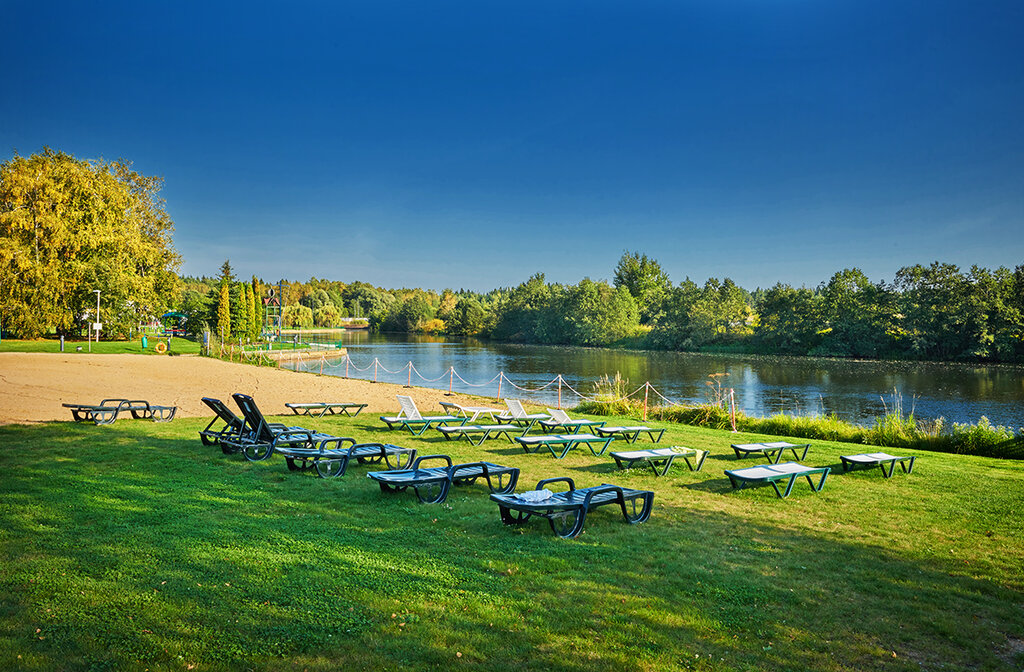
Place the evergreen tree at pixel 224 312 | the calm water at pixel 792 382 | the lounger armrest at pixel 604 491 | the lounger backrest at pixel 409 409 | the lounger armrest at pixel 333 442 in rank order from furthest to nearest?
the evergreen tree at pixel 224 312 < the calm water at pixel 792 382 < the lounger backrest at pixel 409 409 < the lounger armrest at pixel 333 442 < the lounger armrest at pixel 604 491

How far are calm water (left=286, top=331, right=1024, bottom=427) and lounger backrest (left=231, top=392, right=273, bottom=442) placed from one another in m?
15.6

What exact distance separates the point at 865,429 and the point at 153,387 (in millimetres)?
20402

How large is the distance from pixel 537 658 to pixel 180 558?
9.10ft

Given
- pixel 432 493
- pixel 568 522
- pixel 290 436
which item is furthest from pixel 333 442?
pixel 568 522

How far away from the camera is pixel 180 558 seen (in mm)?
4246

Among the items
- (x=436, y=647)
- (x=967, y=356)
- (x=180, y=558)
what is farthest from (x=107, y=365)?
(x=967, y=356)

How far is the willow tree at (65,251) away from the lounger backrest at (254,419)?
39.2 metres

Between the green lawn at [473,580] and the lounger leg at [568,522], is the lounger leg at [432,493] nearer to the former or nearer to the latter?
the green lawn at [473,580]

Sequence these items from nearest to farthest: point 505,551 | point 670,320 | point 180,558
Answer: point 180,558, point 505,551, point 670,320

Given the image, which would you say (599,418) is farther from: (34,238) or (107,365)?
(34,238)

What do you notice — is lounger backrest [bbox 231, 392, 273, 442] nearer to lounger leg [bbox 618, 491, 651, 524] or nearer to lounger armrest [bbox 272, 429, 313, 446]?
lounger armrest [bbox 272, 429, 313, 446]

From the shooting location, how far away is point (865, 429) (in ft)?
45.8

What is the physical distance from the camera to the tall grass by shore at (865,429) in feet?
39.8

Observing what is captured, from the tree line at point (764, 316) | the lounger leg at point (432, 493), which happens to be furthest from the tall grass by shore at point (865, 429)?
the tree line at point (764, 316)
